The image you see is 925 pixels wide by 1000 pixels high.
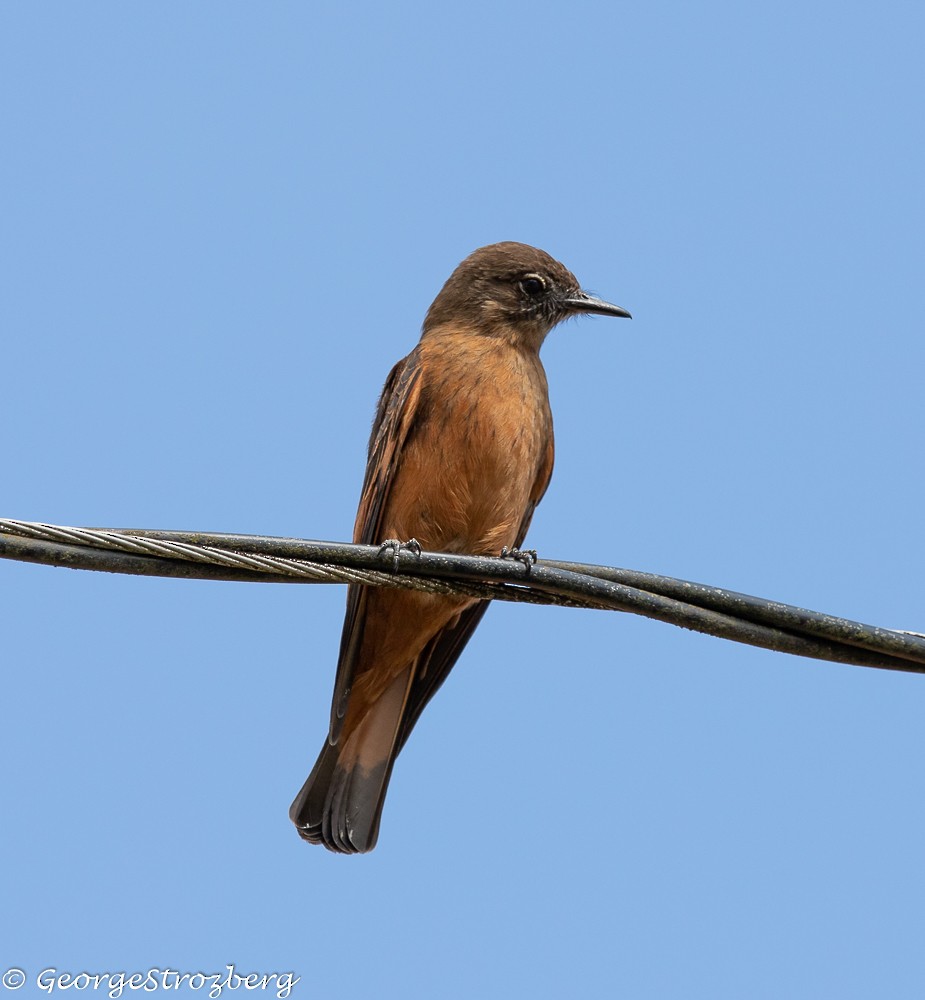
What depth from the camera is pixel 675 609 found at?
4691 mm

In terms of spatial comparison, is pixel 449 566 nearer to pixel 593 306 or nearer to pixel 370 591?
pixel 370 591

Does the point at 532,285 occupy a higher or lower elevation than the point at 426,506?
higher

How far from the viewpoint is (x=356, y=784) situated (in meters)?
7.42

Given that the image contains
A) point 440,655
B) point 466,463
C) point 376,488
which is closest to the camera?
point 466,463

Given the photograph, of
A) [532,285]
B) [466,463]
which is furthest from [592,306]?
[466,463]

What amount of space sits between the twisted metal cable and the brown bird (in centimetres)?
183

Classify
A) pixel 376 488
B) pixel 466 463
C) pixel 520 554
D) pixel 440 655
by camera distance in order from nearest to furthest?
pixel 520 554
pixel 466 463
pixel 376 488
pixel 440 655

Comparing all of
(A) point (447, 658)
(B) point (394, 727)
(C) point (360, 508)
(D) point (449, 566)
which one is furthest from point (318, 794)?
(D) point (449, 566)

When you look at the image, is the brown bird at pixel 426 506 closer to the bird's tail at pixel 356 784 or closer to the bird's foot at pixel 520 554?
the bird's tail at pixel 356 784

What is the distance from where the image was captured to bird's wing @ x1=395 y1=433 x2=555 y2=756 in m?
Answer: 7.36

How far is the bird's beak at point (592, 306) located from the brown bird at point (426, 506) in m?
0.35

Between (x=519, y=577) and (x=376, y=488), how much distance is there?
2308 mm

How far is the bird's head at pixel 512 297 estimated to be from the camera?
7.86 meters

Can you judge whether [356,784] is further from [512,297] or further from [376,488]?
[512,297]
